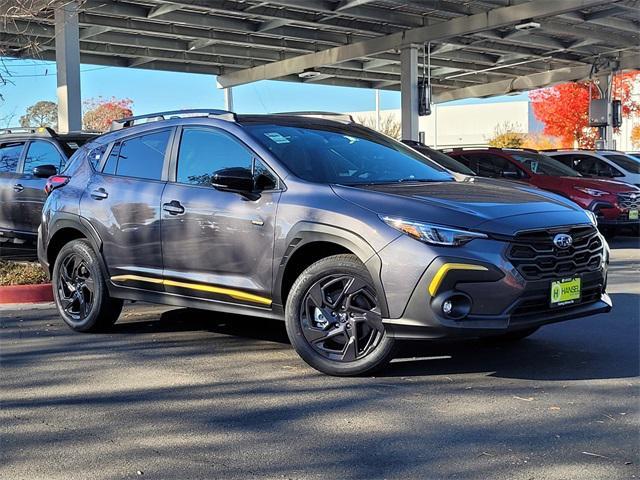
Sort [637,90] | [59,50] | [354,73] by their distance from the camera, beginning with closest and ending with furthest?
[59,50]
[354,73]
[637,90]

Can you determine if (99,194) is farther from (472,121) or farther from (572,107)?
(472,121)

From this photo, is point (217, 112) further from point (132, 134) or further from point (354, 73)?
point (354, 73)

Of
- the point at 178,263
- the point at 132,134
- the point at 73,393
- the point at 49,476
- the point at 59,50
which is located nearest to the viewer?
the point at 49,476

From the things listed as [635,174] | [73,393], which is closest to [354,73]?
[635,174]

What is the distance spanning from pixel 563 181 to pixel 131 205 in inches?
402

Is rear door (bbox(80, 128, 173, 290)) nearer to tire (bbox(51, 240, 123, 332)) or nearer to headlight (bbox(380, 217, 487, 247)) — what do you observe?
tire (bbox(51, 240, 123, 332))

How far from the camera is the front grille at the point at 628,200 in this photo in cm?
1423

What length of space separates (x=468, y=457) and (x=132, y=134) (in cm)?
434

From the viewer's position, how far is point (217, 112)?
21.5 feet

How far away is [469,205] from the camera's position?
525 centimetres

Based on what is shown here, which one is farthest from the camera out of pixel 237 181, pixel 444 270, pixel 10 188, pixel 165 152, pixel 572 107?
pixel 572 107

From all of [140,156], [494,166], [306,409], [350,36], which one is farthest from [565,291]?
[350,36]

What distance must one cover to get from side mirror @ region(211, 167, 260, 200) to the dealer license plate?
2.09m

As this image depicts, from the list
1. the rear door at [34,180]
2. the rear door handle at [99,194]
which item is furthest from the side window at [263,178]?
the rear door at [34,180]
